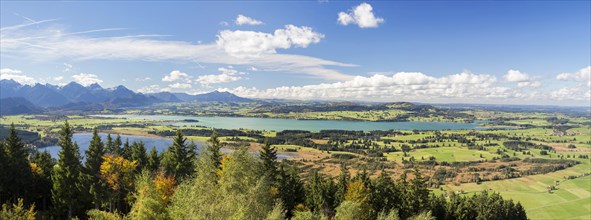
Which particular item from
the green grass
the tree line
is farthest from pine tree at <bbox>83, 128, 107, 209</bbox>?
the green grass

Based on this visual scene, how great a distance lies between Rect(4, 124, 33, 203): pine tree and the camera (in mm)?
56781

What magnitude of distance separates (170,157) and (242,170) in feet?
102

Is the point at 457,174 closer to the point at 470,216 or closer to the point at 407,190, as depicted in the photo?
the point at 470,216

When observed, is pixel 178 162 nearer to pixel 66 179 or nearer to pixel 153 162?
pixel 153 162

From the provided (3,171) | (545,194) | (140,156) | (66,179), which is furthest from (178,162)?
(545,194)

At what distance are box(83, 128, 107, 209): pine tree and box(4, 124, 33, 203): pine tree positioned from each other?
11.2 m

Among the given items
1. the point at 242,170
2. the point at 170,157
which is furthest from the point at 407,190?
the point at 170,157

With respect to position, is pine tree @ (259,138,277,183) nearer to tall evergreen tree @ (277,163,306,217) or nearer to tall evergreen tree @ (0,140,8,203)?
tall evergreen tree @ (277,163,306,217)

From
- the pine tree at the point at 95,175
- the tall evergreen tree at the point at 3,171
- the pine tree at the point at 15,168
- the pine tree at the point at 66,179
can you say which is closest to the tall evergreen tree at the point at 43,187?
A: the pine tree at the point at 15,168

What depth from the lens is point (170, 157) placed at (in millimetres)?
66250

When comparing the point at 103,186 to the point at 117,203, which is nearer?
the point at 103,186

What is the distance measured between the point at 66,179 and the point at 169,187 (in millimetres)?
18476

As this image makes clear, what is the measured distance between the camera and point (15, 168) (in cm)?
5741

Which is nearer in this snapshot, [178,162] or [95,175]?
[95,175]
